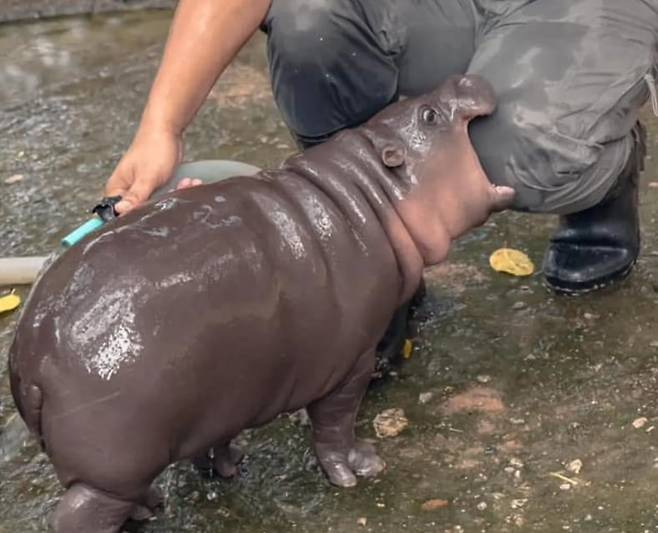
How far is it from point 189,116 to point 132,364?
30.0 inches

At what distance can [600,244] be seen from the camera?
256 cm

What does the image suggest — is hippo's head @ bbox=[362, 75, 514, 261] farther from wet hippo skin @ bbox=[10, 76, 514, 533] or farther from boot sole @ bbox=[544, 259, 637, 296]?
boot sole @ bbox=[544, 259, 637, 296]

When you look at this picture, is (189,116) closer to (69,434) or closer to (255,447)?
(255,447)

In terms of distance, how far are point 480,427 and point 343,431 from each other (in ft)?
0.96

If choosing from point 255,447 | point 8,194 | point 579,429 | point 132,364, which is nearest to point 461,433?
point 579,429

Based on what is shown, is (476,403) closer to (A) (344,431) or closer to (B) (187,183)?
(A) (344,431)

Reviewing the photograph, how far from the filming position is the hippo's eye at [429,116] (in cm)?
201

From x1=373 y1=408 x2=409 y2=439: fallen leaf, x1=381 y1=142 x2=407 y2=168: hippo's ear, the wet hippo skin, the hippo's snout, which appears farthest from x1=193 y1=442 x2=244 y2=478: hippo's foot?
the hippo's snout

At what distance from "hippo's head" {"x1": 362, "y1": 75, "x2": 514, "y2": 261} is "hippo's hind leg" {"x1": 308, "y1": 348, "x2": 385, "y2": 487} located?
251mm

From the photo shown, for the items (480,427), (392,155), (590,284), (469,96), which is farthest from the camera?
(590,284)

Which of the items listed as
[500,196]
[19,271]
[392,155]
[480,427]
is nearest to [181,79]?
[392,155]

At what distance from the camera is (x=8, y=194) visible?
10.7 feet

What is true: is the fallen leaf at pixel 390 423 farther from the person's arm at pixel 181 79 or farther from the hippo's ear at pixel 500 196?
the person's arm at pixel 181 79

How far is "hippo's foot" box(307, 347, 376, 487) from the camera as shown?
6.42 ft
